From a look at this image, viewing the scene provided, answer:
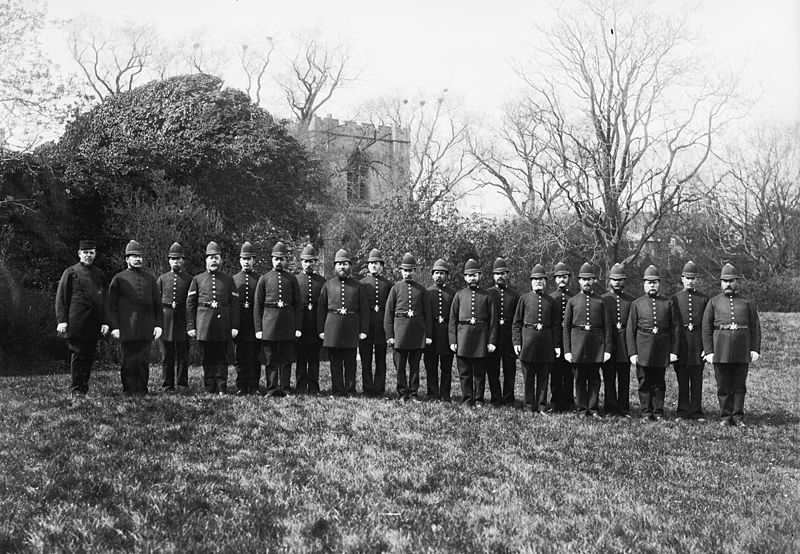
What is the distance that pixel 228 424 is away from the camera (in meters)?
8.09

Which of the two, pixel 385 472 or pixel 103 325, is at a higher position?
pixel 103 325

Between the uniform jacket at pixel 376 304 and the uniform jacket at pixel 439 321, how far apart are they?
74 cm

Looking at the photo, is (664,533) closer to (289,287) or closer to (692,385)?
(692,385)

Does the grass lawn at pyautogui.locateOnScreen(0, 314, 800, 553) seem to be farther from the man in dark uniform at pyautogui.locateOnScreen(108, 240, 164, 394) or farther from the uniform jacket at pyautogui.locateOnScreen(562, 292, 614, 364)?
the uniform jacket at pyautogui.locateOnScreen(562, 292, 614, 364)

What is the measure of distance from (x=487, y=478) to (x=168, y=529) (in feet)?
9.06

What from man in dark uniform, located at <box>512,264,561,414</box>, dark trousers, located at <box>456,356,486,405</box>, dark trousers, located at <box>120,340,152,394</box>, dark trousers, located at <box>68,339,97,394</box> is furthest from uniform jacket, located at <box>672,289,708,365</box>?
dark trousers, located at <box>68,339,97,394</box>

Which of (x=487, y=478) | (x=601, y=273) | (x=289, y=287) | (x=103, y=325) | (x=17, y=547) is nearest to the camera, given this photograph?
(x=17, y=547)

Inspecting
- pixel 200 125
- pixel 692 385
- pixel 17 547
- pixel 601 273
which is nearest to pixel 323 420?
pixel 17 547

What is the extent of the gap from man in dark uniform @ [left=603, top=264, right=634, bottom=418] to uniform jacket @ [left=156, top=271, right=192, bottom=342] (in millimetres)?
5899

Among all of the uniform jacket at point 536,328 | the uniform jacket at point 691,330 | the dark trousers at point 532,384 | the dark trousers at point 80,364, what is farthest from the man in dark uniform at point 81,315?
the uniform jacket at point 691,330

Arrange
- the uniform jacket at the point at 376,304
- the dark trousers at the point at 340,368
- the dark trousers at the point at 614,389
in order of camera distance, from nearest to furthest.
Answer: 1. the dark trousers at the point at 614,389
2. the dark trousers at the point at 340,368
3. the uniform jacket at the point at 376,304

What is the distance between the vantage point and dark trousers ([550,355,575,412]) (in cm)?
1043

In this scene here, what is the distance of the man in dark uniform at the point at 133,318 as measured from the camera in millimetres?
9844

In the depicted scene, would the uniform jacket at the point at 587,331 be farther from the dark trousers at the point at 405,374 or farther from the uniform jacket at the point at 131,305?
the uniform jacket at the point at 131,305
